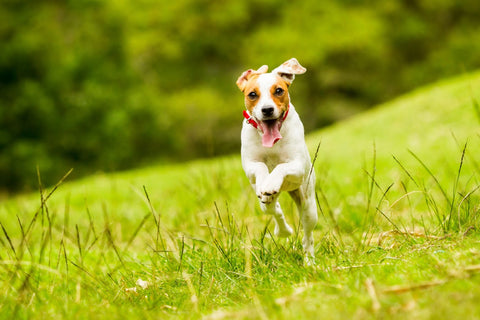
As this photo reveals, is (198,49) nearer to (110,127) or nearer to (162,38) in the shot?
(162,38)

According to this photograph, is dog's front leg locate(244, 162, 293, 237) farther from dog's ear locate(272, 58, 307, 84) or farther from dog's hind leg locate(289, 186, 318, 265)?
dog's ear locate(272, 58, 307, 84)

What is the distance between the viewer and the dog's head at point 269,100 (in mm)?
2412

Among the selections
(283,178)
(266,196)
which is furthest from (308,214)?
(266,196)

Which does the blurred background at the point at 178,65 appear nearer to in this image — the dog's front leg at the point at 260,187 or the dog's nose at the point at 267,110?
the dog's front leg at the point at 260,187

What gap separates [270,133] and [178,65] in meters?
25.0

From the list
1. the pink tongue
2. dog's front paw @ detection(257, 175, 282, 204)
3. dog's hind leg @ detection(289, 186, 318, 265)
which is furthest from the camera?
dog's hind leg @ detection(289, 186, 318, 265)

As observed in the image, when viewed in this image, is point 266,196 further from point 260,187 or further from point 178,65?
point 178,65

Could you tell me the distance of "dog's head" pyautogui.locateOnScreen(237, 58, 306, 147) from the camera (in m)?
2.41

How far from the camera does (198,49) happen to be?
26.4 meters

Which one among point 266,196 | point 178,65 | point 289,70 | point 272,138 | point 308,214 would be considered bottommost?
point 178,65

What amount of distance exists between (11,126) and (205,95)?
10.4m

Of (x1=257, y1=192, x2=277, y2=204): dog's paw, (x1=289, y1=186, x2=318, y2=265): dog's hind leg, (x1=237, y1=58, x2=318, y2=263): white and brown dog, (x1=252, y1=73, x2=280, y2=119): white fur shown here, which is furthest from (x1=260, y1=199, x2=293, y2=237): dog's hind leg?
(x1=252, y1=73, x2=280, y2=119): white fur

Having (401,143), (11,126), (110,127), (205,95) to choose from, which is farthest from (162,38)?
(401,143)

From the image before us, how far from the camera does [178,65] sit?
26.8 m
